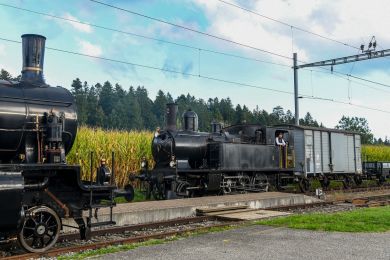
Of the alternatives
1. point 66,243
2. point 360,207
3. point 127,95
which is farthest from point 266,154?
point 127,95

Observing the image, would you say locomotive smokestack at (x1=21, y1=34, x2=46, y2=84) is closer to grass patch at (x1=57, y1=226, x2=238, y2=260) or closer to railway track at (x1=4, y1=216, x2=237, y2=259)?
railway track at (x1=4, y1=216, x2=237, y2=259)

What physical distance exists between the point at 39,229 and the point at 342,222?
21.8 ft

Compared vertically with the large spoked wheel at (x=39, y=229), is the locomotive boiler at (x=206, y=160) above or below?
above

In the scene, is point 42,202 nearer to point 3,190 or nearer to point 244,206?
point 3,190

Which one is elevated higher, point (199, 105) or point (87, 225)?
point (199, 105)

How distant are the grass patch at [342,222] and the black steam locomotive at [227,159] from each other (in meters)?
5.12

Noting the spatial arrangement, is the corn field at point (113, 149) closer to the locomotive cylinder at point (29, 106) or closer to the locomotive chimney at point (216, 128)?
the locomotive chimney at point (216, 128)

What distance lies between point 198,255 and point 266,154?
1147cm

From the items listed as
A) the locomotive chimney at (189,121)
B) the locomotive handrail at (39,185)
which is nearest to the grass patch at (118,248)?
the locomotive handrail at (39,185)

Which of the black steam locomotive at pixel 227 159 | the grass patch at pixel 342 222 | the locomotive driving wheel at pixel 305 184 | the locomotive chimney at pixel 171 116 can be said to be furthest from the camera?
the locomotive driving wheel at pixel 305 184

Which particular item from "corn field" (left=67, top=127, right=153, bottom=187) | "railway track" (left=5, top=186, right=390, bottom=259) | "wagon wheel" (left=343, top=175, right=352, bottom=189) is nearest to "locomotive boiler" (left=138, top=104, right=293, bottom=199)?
"corn field" (left=67, top=127, right=153, bottom=187)

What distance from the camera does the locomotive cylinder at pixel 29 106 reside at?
710cm

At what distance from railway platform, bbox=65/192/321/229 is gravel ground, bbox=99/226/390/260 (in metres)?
2.32

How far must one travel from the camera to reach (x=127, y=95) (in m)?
112
